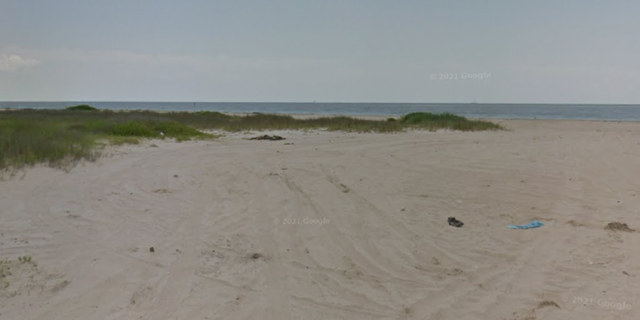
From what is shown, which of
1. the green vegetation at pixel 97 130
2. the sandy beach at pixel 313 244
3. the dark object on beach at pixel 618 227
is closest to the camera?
the sandy beach at pixel 313 244

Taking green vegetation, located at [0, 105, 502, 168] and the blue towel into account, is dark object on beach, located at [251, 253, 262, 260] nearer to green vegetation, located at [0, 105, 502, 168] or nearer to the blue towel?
the blue towel

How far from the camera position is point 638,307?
3.47 meters

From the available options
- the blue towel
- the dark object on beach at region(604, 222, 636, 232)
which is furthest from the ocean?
the blue towel

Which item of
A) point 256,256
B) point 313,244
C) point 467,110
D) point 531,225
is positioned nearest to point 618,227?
point 531,225

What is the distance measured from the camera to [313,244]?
4.95 meters

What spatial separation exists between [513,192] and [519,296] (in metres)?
4.20

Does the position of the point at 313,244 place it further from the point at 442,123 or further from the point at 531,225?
the point at 442,123

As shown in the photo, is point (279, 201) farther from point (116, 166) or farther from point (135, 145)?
point (135, 145)

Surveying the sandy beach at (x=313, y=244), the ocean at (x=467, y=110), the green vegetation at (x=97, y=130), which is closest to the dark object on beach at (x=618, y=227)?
the sandy beach at (x=313, y=244)

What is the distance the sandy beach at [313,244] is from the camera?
3.51 m

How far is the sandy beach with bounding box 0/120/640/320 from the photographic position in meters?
3.51

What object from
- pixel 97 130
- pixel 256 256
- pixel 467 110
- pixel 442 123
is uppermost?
pixel 467 110

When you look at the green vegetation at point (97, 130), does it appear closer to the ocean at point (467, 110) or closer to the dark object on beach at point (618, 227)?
the dark object on beach at point (618, 227)

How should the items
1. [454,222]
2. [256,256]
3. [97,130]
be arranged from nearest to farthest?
[256,256], [454,222], [97,130]
